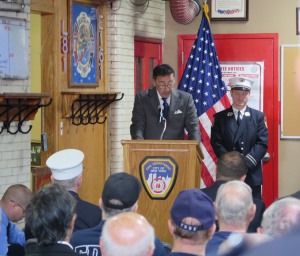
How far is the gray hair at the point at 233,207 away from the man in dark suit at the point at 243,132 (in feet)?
10.3

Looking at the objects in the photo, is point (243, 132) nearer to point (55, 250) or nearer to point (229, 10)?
point (229, 10)

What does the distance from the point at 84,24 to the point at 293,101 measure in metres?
2.44

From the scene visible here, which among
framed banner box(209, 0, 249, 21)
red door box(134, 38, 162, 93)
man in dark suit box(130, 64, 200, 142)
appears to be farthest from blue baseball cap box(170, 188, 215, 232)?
framed banner box(209, 0, 249, 21)

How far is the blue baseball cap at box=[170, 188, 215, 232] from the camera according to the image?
8.83 ft

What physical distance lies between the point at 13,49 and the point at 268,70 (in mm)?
3194

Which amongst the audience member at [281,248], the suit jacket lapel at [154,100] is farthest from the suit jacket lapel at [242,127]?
the audience member at [281,248]

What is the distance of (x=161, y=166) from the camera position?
17.0ft

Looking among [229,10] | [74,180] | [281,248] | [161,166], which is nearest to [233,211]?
[74,180]

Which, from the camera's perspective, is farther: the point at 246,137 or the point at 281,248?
the point at 246,137

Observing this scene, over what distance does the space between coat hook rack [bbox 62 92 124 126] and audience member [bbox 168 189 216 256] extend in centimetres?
359

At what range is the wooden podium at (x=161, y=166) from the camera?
5.16 metres

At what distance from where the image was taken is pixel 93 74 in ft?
22.6

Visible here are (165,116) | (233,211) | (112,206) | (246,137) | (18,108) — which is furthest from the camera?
(246,137)

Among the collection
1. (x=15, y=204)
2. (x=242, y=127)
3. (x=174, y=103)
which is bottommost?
(x=15, y=204)
